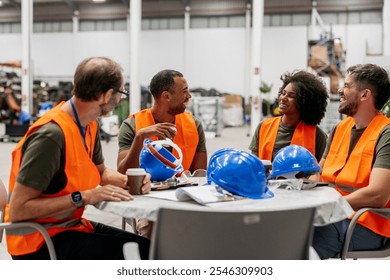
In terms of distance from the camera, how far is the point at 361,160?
267cm

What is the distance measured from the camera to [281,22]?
2277cm

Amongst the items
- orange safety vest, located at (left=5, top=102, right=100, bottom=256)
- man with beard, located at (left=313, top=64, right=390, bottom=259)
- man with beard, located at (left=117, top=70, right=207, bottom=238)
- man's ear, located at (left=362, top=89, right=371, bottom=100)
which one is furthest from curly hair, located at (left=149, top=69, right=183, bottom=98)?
orange safety vest, located at (left=5, top=102, right=100, bottom=256)

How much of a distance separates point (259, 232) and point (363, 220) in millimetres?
1378

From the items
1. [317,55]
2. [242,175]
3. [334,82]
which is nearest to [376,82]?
[242,175]

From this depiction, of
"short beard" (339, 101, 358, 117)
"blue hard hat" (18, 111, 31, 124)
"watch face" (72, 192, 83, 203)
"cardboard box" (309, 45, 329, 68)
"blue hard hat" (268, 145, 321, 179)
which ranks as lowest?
"blue hard hat" (18, 111, 31, 124)

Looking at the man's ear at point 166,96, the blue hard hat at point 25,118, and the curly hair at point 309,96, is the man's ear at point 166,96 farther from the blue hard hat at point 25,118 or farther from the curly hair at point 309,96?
the blue hard hat at point 25,118

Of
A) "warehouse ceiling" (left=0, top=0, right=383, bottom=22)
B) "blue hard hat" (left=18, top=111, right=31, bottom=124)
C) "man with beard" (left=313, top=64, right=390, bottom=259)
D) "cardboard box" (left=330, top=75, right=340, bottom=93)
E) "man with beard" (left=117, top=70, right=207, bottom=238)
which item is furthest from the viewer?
"warehouse ceiling" (left=0, top=0, right=383, bottom=22)

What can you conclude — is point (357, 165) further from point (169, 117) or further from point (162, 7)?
point (162, 7)

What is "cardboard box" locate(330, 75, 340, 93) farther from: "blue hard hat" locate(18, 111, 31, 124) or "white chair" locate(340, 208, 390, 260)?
"white chair" locate(340, 208, 390, 260)

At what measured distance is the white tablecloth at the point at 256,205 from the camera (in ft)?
6.20

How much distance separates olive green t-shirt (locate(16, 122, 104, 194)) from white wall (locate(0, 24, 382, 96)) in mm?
21029

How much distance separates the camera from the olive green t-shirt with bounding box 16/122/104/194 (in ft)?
6.09
